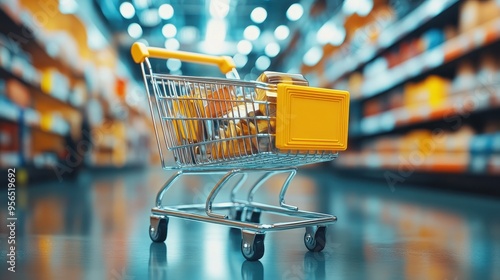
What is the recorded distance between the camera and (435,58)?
523 cm

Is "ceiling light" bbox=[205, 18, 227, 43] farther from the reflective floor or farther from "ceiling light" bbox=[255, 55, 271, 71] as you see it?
the reflective floor

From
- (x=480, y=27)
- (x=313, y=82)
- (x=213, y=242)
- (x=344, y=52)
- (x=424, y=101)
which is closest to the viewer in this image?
(x=213, y=242)

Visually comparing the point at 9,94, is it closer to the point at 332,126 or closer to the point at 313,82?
the point at 332,126

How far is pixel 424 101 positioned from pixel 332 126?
403 cm

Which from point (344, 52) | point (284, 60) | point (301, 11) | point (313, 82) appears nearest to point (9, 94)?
point (344, 52)

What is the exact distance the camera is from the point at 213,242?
6.68 ft

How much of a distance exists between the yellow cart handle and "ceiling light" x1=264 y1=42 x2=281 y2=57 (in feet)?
37.9

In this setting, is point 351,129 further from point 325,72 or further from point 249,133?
point 249,133

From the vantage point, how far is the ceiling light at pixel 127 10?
995 centimetres

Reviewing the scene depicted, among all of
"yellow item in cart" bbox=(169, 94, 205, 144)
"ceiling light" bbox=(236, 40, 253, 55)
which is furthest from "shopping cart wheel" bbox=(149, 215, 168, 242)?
"ceiling light" bbox=(236, 40, 253, 55)

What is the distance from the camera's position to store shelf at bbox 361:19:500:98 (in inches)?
166

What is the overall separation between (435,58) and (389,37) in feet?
4.24

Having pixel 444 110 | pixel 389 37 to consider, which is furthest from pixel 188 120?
pixel 389 37

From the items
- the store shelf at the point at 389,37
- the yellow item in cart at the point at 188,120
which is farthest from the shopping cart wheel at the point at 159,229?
the store shelf at the point at 389,37
